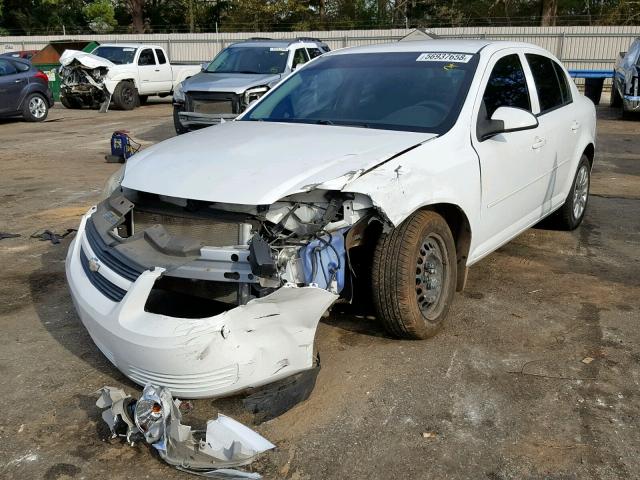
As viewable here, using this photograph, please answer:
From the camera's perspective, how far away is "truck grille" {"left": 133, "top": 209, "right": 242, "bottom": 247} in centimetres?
332

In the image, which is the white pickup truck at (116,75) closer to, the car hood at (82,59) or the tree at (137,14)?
the car hood at (82,59)

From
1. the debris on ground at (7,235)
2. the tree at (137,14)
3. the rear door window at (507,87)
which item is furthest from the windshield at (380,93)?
the tree at (137,14)

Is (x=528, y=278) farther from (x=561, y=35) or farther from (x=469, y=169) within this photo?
(x=561, y=35)

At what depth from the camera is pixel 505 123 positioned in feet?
14.0

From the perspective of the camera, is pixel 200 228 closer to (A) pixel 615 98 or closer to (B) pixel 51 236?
(B) pixel 51 236

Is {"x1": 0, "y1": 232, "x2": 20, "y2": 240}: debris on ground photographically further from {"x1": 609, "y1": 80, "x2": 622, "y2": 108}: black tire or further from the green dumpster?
the green dumpster

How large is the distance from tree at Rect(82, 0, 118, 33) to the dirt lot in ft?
134

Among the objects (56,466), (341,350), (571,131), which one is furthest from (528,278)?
(56,466)

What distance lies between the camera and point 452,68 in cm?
457

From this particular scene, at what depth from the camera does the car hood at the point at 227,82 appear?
431 inches

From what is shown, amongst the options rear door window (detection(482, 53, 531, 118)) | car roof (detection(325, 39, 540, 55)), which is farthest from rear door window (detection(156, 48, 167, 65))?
rear door window (detection(482, 53, 531, 118))

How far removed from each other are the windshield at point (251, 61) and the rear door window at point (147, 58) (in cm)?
813

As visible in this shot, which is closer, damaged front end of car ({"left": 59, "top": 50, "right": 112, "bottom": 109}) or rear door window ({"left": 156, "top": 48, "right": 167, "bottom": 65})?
damaged front end of car ({"left": 59, "top": 50, "right": 112, "bottom": 109})

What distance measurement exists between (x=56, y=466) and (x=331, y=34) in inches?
1117
